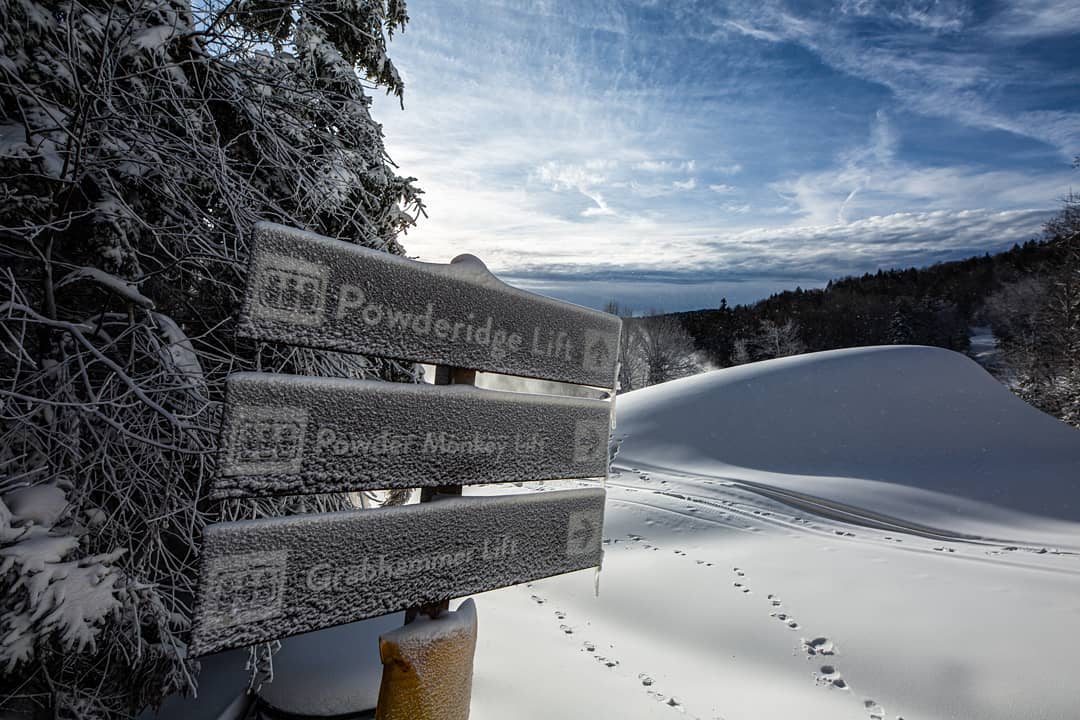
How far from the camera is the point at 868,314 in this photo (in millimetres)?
55562

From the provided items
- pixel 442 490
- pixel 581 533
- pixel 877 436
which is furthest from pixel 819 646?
pixel 877 436

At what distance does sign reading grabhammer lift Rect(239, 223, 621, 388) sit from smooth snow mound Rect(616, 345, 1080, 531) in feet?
30.3

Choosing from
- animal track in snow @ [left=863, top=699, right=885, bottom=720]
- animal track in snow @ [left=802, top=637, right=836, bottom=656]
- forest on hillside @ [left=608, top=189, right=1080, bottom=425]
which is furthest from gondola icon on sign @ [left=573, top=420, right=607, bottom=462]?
forest on hillside @ [left=608, top=189, right=1080, bottom=425]

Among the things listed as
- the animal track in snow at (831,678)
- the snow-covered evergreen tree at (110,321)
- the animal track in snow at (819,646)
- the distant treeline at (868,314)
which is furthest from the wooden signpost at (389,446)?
the distant treeline at (868,314)

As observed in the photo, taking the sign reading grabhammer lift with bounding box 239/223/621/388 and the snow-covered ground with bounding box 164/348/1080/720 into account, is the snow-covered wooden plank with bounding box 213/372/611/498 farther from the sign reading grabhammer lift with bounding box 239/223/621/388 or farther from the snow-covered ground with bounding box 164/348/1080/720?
the snow-covered ground with bounding box 164/348/1080/720

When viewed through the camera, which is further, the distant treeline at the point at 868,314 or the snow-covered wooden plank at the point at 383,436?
the distant treeline at the point at 868,314

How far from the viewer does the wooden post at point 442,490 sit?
178 centimetres

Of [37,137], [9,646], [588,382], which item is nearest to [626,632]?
[588,382]

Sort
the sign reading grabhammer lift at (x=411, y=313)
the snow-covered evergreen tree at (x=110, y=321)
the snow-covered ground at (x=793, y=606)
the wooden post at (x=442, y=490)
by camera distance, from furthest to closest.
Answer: the snow-covered ground at (x=793, y=606), the snow-covered evergreen tree at (x=110, y=321), the wooden post at (x=442, y=490), the sign reading grabhammer lift at (x=411, y=313)

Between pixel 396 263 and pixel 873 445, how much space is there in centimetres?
1389

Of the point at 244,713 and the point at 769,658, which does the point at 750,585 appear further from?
the point at 244,713

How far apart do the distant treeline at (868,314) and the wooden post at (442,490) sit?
163ft

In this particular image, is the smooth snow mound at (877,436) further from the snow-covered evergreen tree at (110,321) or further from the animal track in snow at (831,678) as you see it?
the snow-covered evergreen tree at (110,321)

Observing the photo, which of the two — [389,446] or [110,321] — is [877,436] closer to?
[389,446]
